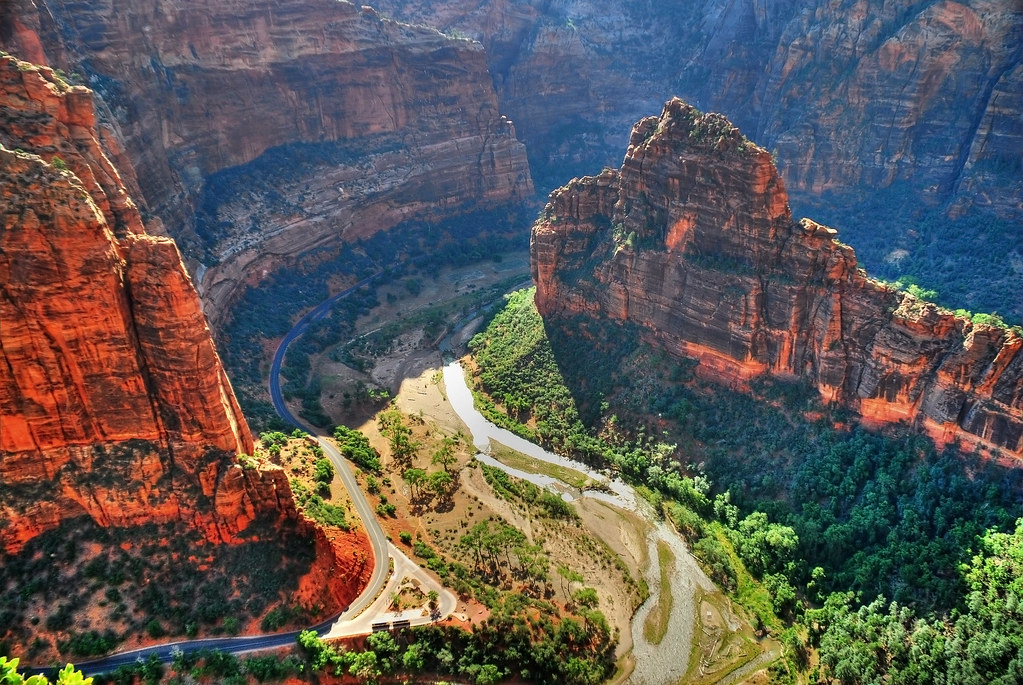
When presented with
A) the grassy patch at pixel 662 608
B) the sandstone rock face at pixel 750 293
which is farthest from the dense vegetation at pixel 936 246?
the grassy patch at pixel 662 608

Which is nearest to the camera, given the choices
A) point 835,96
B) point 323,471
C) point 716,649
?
point 716,649

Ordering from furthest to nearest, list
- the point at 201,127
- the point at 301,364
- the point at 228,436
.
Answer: the point at 201,127, the point at 301,364, the point at 228,436

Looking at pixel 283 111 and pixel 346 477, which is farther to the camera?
pixel 283 111

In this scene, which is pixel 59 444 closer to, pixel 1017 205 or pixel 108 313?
pixel 108 313

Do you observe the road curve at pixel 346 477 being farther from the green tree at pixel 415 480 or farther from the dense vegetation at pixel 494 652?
the green tree at pixel 415 480

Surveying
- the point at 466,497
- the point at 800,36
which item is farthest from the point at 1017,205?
the point at 466,497

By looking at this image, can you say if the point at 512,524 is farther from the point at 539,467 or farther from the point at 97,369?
the point at 97,369

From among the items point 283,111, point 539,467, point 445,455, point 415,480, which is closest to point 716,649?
point 539,467
